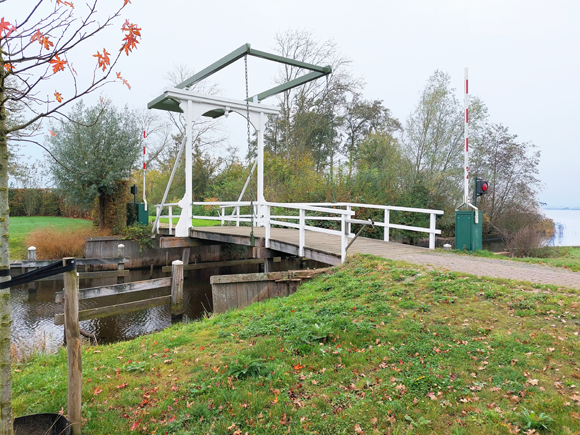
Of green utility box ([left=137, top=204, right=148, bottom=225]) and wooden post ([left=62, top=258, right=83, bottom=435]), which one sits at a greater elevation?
green utility box ([left=137, top=204, right=148, bottom=225])

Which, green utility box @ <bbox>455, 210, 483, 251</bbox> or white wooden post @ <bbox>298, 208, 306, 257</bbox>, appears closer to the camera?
white wooden post @ <bbox>298, 208, 306, 257</bbox>

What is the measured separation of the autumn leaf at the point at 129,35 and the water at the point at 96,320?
582 centimetres

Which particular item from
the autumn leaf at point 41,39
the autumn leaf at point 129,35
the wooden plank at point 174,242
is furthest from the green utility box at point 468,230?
the autumn leaf at point 41,39

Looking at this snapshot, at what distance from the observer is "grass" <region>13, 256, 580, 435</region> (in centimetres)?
311

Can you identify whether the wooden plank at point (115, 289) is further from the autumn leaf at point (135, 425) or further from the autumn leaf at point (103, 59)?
the autumn leaf at point (103, 59)

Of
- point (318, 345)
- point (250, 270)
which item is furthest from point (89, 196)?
point (318, 345)

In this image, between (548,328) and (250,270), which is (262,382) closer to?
(548,328)

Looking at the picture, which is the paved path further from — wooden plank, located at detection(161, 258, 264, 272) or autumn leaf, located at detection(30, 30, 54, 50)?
autumn leaf, located at detection(30, 30, 54, 50)

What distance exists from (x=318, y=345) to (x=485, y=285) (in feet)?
9.53

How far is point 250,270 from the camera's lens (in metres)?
16.0

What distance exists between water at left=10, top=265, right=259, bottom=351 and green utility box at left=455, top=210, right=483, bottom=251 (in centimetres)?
635

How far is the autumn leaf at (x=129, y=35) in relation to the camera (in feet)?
8.79

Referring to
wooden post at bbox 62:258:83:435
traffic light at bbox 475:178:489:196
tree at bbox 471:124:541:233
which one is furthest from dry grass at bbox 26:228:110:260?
tree at bbox 471:124:541:233

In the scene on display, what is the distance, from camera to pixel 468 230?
30.8 ft
